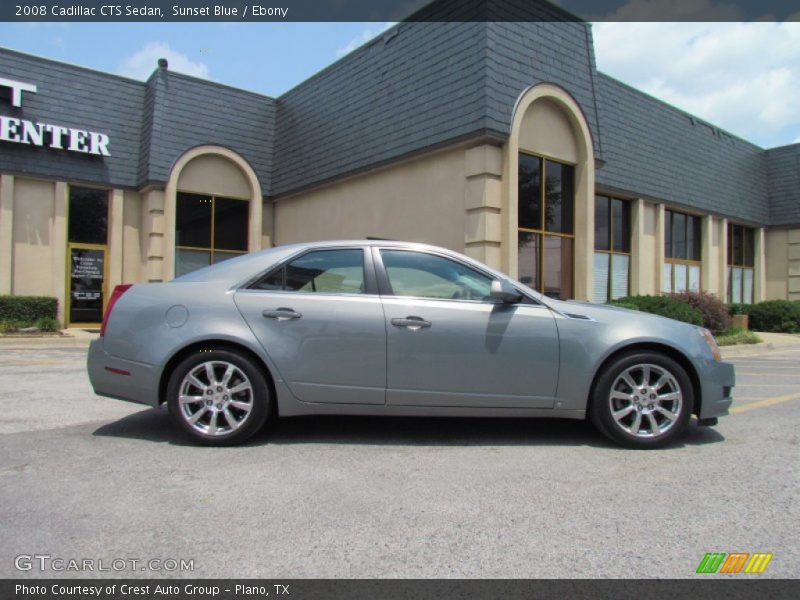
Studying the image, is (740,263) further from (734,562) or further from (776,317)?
(734,562)

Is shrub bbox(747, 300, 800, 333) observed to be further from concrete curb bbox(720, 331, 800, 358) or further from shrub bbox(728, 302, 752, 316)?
concrete curb bbox(720, 331, 800, 358)

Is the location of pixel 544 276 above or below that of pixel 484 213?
below

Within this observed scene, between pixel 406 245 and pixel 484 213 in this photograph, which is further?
pixel 484 213

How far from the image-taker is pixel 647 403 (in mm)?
4332

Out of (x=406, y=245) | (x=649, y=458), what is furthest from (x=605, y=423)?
(x=406, y=245)

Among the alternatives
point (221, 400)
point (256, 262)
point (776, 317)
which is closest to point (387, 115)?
point (256, 262)

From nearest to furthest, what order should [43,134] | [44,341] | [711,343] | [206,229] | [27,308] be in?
[711,343], [44,341], [27,308], [43,134], [206,229]

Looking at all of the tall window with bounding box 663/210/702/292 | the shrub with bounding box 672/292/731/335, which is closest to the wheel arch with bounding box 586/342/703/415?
the shrub with bounding box 672/292/731/335

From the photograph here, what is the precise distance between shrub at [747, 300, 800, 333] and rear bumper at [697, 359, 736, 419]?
55.7 ft

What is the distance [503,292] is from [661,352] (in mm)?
1330

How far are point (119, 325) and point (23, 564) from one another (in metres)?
2.28

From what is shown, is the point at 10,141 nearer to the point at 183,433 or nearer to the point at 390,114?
the point at 390,114

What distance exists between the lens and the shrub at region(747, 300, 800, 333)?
18406mm

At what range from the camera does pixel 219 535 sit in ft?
9.15
